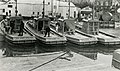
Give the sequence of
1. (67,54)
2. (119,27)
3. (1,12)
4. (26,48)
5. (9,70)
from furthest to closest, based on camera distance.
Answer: (1,12) → (119,27) → (26,48) → (67,54) → (9,70)

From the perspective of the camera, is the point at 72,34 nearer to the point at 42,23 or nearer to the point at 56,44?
the point at 42,23

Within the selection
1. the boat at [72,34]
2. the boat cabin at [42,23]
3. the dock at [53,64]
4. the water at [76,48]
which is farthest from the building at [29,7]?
the dock at [53,64]

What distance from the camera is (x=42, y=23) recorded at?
22.7 meters

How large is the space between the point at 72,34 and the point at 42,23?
3.72m

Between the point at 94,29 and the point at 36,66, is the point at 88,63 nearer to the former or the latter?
the point at 36,66

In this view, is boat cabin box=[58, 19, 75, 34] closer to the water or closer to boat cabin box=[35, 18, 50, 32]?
boat cabin box=[35, 18, 50, 32]

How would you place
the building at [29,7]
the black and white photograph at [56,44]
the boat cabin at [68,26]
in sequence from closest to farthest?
1. the black and white photograph at [56,44]
2. the boat cabin at [68,26]
3. the building at [29,7]

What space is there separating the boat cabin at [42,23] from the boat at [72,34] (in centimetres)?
153

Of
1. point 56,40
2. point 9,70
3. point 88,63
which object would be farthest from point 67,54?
point 56,40

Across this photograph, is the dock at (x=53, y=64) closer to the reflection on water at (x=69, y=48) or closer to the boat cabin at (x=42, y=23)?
the reflection on water at (x=69, y=48)

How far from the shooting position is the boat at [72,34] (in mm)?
19938

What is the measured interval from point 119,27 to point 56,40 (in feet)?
72.5

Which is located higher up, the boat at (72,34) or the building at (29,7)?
the building at (29,7)

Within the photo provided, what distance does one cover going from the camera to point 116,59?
33.5ft
